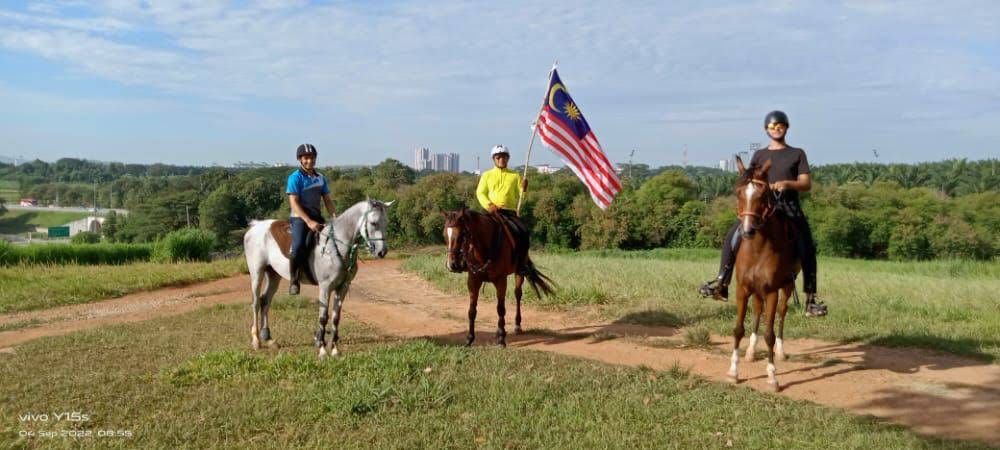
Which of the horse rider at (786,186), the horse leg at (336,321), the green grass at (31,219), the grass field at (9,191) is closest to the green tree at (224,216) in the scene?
the horse leg at (336,321)


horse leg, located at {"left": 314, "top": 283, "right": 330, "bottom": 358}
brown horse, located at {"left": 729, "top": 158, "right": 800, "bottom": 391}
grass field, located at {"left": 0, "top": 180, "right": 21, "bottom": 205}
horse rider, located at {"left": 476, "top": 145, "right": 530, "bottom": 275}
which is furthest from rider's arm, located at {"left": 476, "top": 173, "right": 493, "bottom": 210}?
grass field, located at {"left": 0, "top": 180, "right": 21, "bottom": 205}

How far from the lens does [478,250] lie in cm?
856

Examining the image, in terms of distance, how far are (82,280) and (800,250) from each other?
16.2m

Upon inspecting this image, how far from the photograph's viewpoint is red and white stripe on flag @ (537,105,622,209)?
11.2 m

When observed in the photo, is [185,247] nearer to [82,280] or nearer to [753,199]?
[82,280]

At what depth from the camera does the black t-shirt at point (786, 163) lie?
7230mm

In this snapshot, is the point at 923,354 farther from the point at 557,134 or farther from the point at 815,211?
the point at 815,211

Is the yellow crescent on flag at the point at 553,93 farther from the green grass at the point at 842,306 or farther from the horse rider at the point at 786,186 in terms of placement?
the horse rider at the point at 786,186

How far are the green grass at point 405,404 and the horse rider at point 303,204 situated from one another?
4.03 feet

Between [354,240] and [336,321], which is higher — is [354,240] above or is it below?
above

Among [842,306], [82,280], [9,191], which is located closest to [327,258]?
[842,306]

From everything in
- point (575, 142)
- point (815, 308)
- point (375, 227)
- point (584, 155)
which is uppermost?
point (575, 142)

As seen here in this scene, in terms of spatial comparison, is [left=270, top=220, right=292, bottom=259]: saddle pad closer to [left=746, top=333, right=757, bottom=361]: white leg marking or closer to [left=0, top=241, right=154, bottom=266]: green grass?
[left=746, top=333, right=757, bottom=361]: white leg marking

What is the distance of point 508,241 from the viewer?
9.20 m
